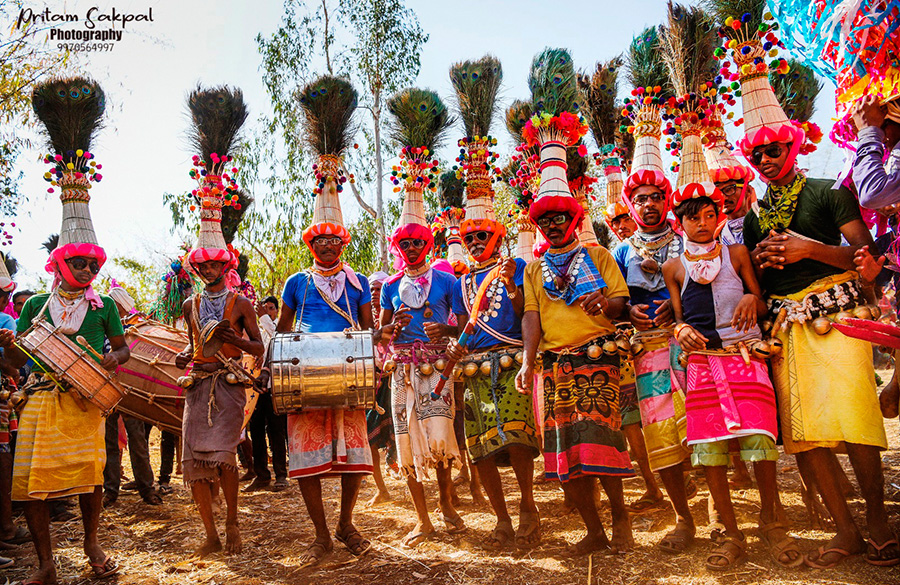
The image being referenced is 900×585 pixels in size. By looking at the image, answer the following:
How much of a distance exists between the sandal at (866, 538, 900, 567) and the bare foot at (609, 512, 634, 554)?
4.31ft

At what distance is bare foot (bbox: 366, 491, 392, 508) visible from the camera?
6834mm

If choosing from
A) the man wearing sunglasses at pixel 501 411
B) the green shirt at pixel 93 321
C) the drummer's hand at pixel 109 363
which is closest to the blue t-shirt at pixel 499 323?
the man wearing sunglasses at pixel 501 411

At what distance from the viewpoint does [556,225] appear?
15.5 feet

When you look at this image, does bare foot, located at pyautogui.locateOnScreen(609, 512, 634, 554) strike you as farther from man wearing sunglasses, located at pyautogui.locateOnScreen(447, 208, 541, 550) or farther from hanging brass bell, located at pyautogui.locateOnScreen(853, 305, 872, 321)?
hanging brass bell, located at pyautogui.locateOnScreen(853, 305, 872, 321)

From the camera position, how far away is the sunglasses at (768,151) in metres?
4.18

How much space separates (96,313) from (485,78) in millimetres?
4610

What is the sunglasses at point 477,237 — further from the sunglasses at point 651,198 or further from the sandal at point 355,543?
the sandal at point 355,543

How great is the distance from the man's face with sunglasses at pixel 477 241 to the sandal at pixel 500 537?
231 cm

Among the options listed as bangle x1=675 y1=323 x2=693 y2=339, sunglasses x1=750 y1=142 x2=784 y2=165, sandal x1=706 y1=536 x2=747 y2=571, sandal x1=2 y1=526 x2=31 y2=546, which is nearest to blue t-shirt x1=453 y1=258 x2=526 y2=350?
bangle x1=675 y1=323 x2=693 y2=339

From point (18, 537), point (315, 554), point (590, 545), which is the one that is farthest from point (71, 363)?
point (590, 545)

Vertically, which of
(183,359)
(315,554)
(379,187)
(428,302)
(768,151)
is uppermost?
(379,187)

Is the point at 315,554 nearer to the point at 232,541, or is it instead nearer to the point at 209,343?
the point at 232,541

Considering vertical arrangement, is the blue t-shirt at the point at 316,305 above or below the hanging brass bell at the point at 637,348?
above

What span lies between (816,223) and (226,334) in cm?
420
